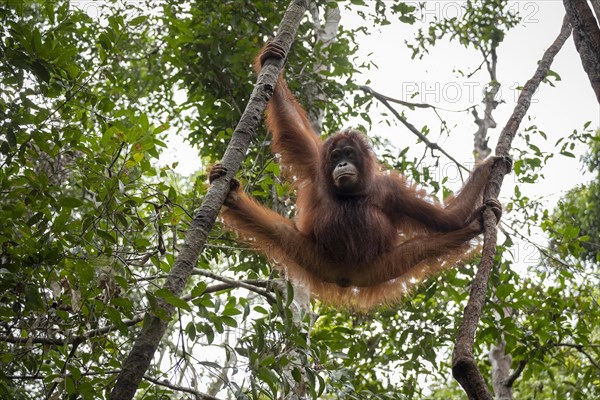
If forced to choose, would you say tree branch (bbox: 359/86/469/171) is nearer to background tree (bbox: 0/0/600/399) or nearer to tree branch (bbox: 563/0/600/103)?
background tree (bbox: 0/0/600/399)

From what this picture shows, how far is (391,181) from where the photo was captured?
4754mm

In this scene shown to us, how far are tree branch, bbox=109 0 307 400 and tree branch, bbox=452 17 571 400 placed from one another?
1049 millimetres

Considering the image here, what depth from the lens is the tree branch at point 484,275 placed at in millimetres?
1914

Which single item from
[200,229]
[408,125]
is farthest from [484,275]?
[408,125]

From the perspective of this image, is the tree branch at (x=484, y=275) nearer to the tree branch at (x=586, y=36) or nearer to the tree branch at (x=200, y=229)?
the tree branch at (x=586, y=36)

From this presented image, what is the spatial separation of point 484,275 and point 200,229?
1176 millimetres

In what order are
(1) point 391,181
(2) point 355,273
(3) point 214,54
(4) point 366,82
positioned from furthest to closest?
(4) point 366,82, (3) point 214,54, (1) point 391,181, (2) point 355,273

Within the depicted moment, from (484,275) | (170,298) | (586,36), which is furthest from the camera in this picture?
(586,36)

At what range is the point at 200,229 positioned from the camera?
260cm

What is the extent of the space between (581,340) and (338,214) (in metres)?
2.30

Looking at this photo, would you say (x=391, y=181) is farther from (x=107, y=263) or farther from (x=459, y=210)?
(x=107, y=263)

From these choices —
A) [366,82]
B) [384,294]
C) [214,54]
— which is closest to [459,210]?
[384,294]

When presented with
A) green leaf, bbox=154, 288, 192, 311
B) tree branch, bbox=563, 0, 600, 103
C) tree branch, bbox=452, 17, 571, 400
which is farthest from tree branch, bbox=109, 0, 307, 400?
tree branch, bbox=563, 0, 600, 103

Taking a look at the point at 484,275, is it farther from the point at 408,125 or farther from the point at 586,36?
the point at 408,125
